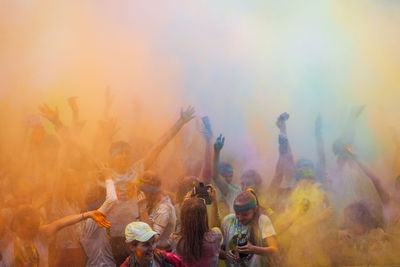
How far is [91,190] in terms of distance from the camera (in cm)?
575

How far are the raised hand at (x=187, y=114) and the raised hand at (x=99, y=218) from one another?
2.01 m

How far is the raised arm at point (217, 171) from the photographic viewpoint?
6301 millimetres

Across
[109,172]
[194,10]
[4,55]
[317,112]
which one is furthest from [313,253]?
[4,55]

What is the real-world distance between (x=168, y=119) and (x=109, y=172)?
1.28m

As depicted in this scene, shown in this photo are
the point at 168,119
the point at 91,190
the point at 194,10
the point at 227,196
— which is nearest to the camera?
the point at 91,190

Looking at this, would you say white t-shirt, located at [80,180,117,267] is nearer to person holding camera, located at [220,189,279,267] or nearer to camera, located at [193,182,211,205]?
camera, located at [193,182,211,205]

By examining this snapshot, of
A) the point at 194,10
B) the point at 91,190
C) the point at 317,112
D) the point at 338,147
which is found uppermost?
the point at 194,10

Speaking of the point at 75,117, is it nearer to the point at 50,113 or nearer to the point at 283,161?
the point at 50,113

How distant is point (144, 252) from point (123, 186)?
2353 millimetres

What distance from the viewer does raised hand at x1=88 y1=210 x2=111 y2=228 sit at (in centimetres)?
516

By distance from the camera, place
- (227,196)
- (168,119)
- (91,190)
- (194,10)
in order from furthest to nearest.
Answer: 1. (194,10)
2. (168,119)
3. (227,196)
4. (91,190)

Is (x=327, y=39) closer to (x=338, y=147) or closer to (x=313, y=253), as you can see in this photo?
(x=338, y=147)

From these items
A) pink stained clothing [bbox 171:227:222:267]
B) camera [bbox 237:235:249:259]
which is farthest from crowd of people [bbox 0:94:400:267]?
pink stained clothing [bbox 171:227:222:267]

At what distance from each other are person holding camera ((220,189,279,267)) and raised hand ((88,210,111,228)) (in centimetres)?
135
